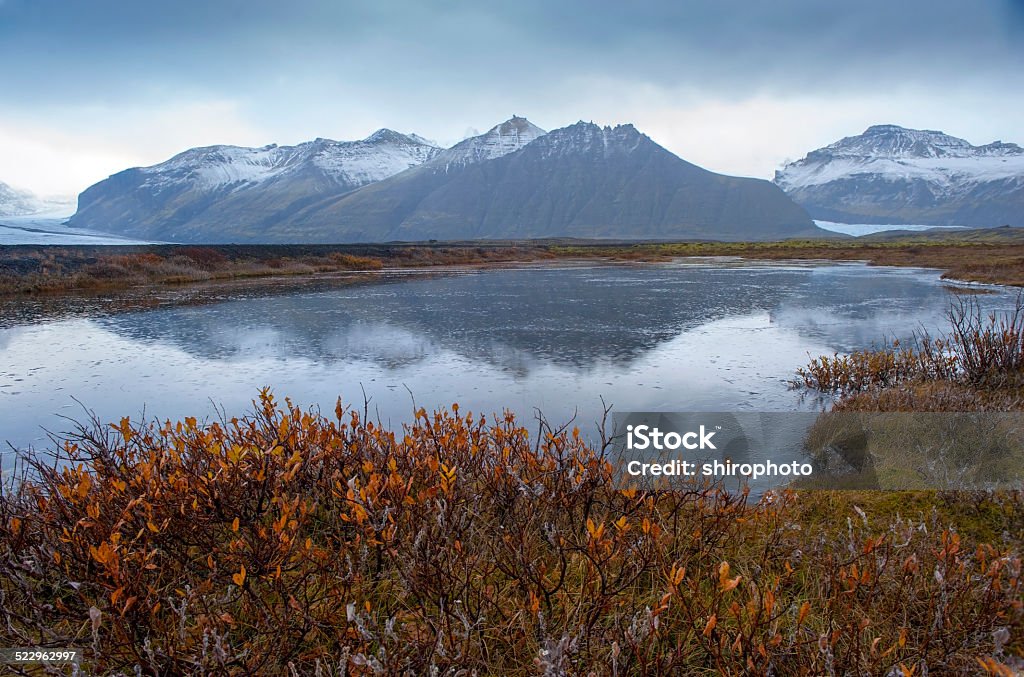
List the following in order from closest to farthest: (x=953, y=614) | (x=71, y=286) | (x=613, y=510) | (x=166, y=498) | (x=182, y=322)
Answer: (x=953, y=614)
(x=166, y=498)
(x=613, y=510)
(x=182, y=322)
(x=71, y=286)

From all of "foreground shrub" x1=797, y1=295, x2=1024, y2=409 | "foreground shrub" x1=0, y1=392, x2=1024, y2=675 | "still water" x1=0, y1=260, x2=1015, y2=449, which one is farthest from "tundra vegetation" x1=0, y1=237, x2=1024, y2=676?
"foreground shrub" x1=797, y1=295, x2=1024, y2=409

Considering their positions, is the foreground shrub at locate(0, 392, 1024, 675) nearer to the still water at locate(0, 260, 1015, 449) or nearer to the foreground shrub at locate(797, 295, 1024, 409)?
the still water at locate(0, 260, 1015, 449)

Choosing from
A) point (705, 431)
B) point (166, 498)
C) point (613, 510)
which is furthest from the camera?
point (705, 431)

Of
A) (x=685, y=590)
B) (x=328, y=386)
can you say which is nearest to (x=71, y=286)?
(x=328, y=386)

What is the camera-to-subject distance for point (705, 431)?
8312 mm

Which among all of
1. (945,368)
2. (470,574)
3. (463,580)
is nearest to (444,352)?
(945,368)

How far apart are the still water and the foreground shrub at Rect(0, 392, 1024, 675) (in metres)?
3.07

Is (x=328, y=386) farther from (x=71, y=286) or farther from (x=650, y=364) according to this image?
(x=71, y=286)

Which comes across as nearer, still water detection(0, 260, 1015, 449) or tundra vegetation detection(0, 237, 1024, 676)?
tundra vegetation detection(0, 237, 1024, 676)

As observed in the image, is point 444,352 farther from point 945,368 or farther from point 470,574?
point 470,574

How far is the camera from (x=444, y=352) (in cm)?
1473

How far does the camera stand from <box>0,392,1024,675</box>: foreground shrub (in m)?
2.89

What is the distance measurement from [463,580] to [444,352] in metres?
11.3

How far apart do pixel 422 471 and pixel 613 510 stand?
1.52 m
